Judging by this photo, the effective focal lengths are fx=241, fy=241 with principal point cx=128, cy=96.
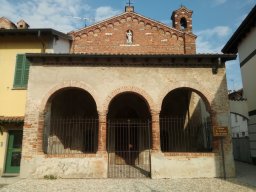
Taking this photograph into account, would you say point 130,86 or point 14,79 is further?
point 14,79

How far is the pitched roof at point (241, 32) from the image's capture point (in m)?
11.4

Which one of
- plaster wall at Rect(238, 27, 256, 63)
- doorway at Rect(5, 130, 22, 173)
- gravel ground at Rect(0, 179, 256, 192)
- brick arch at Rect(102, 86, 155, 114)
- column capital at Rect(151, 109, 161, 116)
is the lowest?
gravel ground at Rect(0, 179, 256, 192)

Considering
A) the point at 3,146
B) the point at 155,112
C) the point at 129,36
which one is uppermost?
the point at 129,36

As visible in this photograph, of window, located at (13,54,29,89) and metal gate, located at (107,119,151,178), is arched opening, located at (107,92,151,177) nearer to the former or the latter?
metal gate, located at (107,119,151,178)

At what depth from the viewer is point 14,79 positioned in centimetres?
1137

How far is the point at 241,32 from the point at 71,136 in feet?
34.6

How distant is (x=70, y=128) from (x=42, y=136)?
10.0ft

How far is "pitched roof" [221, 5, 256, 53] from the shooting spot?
11.4 meters

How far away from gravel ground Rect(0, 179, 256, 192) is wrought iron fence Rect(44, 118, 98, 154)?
2.68 meters

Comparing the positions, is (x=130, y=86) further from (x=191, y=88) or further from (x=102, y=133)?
(x=191, y=88)

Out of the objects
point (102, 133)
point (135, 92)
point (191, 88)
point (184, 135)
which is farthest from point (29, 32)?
point (184, 135)

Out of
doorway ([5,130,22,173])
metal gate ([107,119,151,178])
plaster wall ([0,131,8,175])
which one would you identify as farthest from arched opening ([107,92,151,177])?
plaster wall ([0,131,8,175])

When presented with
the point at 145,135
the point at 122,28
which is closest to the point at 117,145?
the point at 145,135

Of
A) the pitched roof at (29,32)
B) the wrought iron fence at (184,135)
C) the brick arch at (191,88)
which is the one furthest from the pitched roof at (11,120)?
the wrought iron fence at (184,135)
